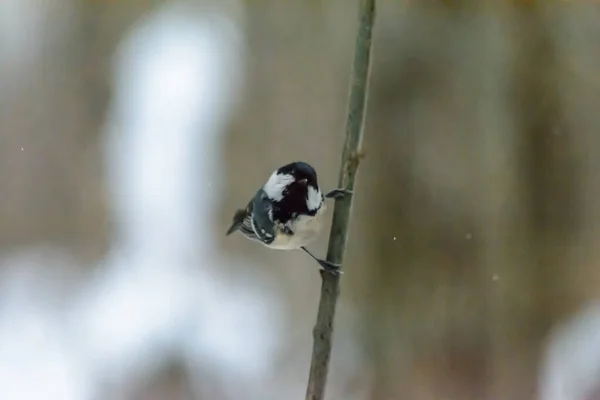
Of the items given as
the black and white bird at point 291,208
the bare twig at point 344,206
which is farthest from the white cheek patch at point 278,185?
the bare twig at point 344,206

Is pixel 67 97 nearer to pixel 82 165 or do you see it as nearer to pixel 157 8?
pixel 82 165

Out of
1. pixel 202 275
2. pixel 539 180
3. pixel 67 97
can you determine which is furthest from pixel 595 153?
pixel 67 97

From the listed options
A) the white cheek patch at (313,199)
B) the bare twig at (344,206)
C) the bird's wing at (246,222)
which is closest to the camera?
the bare twig at (344,206)

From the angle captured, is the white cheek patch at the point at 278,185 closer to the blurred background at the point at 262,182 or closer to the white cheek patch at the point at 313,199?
the white cheek patch at the point at 313,199

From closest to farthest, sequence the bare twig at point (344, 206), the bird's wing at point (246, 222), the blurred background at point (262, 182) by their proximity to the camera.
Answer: the bare twig at point (344, 206) < the bird's wing at point (246, 222) < the blurred background at point (262, 182)

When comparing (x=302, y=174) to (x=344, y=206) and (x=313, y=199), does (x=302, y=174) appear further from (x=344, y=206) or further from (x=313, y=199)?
(x=344, y=206)

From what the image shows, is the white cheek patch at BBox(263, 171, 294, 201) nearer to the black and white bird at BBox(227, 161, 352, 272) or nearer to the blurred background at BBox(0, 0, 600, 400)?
the black and white bird at BBox(227, 161, 352, 272)
